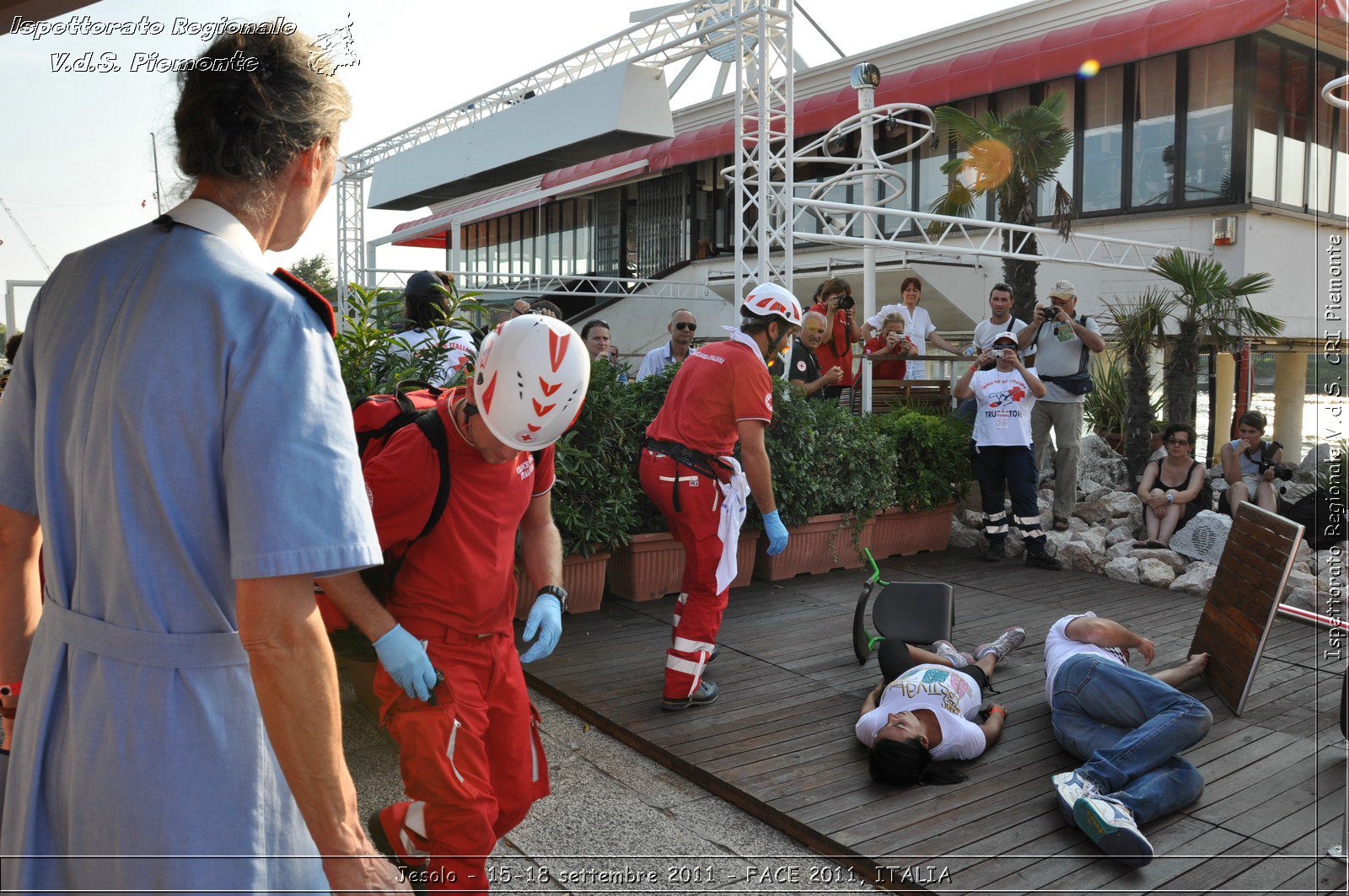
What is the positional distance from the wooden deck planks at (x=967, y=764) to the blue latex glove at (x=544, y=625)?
1.37m

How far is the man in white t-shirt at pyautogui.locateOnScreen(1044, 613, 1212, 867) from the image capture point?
3.48 m

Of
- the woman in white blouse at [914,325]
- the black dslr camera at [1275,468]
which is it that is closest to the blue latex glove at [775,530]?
the woman in white blouse at [914,325]

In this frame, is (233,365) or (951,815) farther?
(951,815)

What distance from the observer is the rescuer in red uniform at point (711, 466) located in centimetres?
483

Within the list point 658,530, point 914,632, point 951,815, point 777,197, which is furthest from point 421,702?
point 777,197

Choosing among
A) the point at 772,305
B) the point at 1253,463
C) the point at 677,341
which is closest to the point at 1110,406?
the point at 1253,463

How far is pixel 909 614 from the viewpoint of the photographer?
5.41 m

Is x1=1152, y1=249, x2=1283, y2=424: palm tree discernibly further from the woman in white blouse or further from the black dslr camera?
the woman in white blouse

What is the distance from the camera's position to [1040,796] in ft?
12.9

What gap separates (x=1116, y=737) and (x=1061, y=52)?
13422mm

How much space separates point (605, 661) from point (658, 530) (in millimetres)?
1570

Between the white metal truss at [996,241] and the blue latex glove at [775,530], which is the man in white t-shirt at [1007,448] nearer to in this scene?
the white metal truss at [996,241]

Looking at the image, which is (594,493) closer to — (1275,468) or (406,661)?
(406,661)

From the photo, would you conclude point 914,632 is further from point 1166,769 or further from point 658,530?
point 658,530
